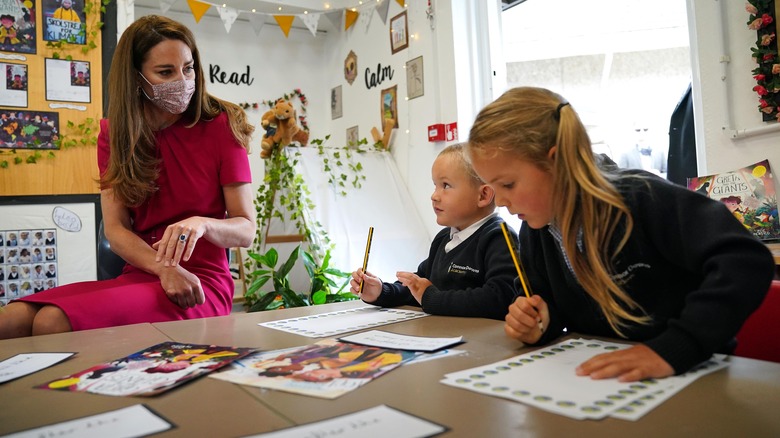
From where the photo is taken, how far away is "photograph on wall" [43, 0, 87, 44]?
3.38m

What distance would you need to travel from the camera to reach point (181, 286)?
1422mm

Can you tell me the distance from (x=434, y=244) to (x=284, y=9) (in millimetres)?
3669

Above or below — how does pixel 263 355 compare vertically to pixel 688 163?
below

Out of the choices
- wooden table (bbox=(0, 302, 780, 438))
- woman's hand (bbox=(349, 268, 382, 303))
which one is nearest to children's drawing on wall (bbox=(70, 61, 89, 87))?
woman's hand (bbox=(349, 268, 382, 303))

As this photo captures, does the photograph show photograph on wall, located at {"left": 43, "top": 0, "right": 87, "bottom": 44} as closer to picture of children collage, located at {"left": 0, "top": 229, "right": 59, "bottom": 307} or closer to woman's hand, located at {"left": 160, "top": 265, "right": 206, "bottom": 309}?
picture of children collage, located at {"left": 0, "top": 229, "right": 59, "bottom": 307}

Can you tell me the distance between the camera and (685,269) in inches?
35.3

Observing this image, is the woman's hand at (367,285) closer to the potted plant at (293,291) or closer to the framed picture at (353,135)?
the potted plant at (293,291)

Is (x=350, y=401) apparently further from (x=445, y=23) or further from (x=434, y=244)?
(x=445, y=23)

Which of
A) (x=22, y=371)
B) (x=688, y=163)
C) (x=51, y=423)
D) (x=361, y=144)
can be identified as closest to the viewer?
(x=51, y=423)

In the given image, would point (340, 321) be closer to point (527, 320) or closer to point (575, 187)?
point (527, 320)

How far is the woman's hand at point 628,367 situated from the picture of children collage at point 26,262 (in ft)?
11.2

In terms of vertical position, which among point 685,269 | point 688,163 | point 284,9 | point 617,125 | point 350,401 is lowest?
point 350,401

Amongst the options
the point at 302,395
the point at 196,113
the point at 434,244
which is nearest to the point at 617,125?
the point at 434,244

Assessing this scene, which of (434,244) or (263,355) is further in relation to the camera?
(434,244)
